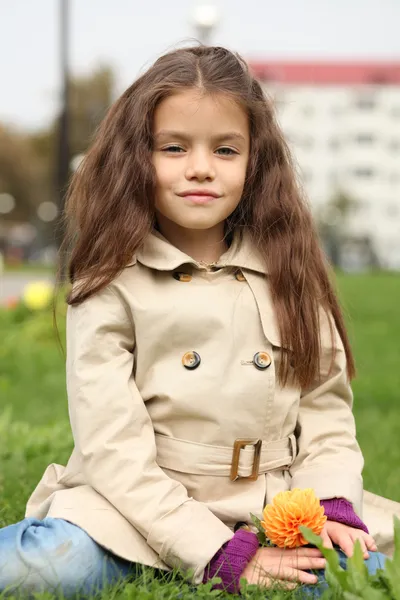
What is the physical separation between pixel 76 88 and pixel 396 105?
34.1 m

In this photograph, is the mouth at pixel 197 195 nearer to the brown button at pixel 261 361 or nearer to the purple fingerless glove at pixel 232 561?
the brown button at pixel 261 361

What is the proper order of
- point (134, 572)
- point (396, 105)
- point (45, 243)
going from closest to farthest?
point (134, 572) < point (45, 243) < point (396, 105)

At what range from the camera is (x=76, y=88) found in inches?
1441

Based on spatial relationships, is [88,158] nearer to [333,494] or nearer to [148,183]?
[148,183]

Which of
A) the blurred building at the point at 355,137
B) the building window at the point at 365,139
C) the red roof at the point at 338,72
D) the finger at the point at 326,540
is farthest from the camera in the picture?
the building window at the point at 365,139

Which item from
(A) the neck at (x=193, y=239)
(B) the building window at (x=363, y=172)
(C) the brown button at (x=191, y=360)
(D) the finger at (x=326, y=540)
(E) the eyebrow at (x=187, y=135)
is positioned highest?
(E) the eyebrow at (x=187, y=135)

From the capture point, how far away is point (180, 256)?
8.43 ft

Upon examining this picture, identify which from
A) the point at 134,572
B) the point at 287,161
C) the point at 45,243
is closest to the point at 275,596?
the point at 134,572

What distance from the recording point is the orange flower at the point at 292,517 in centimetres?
225

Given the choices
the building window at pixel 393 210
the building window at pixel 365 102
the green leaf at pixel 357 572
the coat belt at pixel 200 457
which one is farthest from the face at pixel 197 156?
the building window at pixel 393 210

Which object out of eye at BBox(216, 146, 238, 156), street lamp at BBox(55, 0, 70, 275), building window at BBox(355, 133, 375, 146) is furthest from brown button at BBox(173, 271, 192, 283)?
building window at BBox(355, 133, 375, 146)

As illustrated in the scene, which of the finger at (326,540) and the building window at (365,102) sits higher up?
the finger at (326,540)

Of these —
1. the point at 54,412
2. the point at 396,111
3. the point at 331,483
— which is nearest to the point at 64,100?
the point at 54,412

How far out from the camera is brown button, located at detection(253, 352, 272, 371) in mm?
2543
